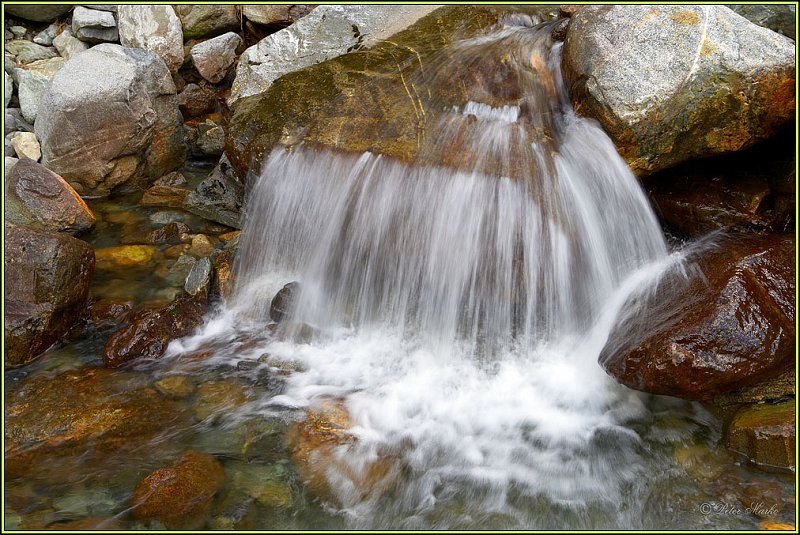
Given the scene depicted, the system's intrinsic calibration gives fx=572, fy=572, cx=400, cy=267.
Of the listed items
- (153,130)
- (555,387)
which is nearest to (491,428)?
(555,387)

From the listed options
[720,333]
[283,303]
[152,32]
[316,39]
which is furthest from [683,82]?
[152,32]

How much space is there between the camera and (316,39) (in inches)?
299

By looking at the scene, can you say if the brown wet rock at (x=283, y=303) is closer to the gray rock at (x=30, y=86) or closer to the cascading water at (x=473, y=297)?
the cascading water at (x=473, y=297)

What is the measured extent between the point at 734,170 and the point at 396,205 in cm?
312

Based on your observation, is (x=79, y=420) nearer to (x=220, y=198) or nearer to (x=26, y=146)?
(x=220, y=198)

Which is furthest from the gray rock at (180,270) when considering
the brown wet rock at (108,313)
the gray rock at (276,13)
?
the gray rock at (276,13)

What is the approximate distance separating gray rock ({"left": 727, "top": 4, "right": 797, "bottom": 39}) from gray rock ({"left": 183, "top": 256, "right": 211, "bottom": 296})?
229 inches

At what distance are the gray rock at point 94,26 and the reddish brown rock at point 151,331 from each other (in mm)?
5868

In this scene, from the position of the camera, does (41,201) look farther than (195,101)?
No

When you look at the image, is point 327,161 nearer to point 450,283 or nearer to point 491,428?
point 450,283

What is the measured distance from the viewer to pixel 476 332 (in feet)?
17.2

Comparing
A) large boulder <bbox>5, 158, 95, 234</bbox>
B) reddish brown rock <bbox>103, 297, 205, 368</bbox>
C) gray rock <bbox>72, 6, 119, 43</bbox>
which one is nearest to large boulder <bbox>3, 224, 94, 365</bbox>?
reddish brown rock <bbox>103, 297, 205, 368</bbox>

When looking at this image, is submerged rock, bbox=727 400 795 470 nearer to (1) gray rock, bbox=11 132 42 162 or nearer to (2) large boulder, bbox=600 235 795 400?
(2) large boulder, bbox=600 235 795 400

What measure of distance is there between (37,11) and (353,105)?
261 inches
